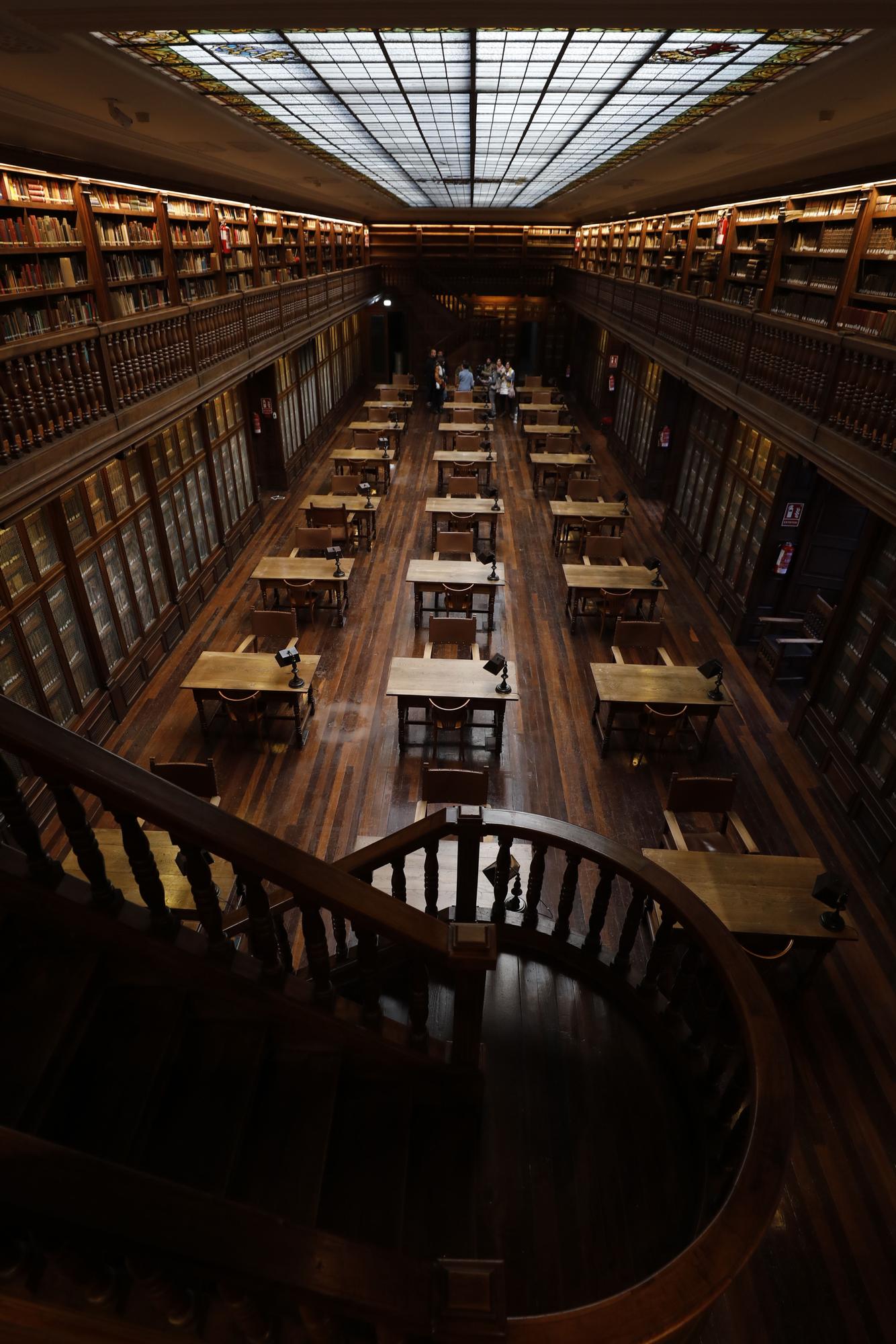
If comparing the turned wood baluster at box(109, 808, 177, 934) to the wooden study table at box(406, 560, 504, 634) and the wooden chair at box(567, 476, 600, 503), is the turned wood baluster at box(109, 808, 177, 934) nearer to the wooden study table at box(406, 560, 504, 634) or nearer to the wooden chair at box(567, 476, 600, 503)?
the wooden study table at box(406, 560, 504, 634)

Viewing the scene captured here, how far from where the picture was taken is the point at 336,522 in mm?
9742

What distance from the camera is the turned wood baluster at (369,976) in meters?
2.10

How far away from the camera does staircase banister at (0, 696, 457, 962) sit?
5.13ft

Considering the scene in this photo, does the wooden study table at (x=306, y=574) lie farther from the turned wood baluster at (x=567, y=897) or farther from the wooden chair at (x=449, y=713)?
the turned wood baluster at (x=567, y=897)

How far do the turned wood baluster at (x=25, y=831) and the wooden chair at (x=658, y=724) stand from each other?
4.84 metres

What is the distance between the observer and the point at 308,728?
641cm

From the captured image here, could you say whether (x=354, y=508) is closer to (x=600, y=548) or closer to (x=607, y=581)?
(x=600, y=548)

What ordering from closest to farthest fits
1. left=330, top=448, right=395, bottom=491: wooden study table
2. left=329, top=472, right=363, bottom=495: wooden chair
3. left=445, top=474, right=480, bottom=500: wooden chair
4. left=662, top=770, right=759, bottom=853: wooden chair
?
left=662, top=770, right=759, bottom=853: wooden chair, left=329, top=472, right=363, bottom=495: wooden chair, left=445, top=474, right=480, bottom=500: wooden chair, left=330, top=448, right=395, bottom=491: wooden study table

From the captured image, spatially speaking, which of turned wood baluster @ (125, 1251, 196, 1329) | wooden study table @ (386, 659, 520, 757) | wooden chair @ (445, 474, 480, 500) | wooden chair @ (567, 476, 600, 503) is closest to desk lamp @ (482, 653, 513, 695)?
wooden study table @ (386, 659, 520, 757)

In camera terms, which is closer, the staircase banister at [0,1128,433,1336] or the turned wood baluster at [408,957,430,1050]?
the staircase banister at [0,1128,433,1336]

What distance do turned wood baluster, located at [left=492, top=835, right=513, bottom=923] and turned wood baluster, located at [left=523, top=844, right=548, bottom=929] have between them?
10 centimetres

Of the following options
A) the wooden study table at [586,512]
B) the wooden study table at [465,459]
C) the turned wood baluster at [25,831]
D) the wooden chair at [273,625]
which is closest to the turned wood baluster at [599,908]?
the turned wood baluster at [25,831]

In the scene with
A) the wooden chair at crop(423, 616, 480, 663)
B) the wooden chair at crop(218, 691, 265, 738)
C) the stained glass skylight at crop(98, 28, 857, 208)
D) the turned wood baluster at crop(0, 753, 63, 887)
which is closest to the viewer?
the turned wood baluster at crop(0, 753, 63, 887)

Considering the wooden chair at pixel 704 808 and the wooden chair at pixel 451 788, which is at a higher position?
the wooden chair at pixel 451 788
